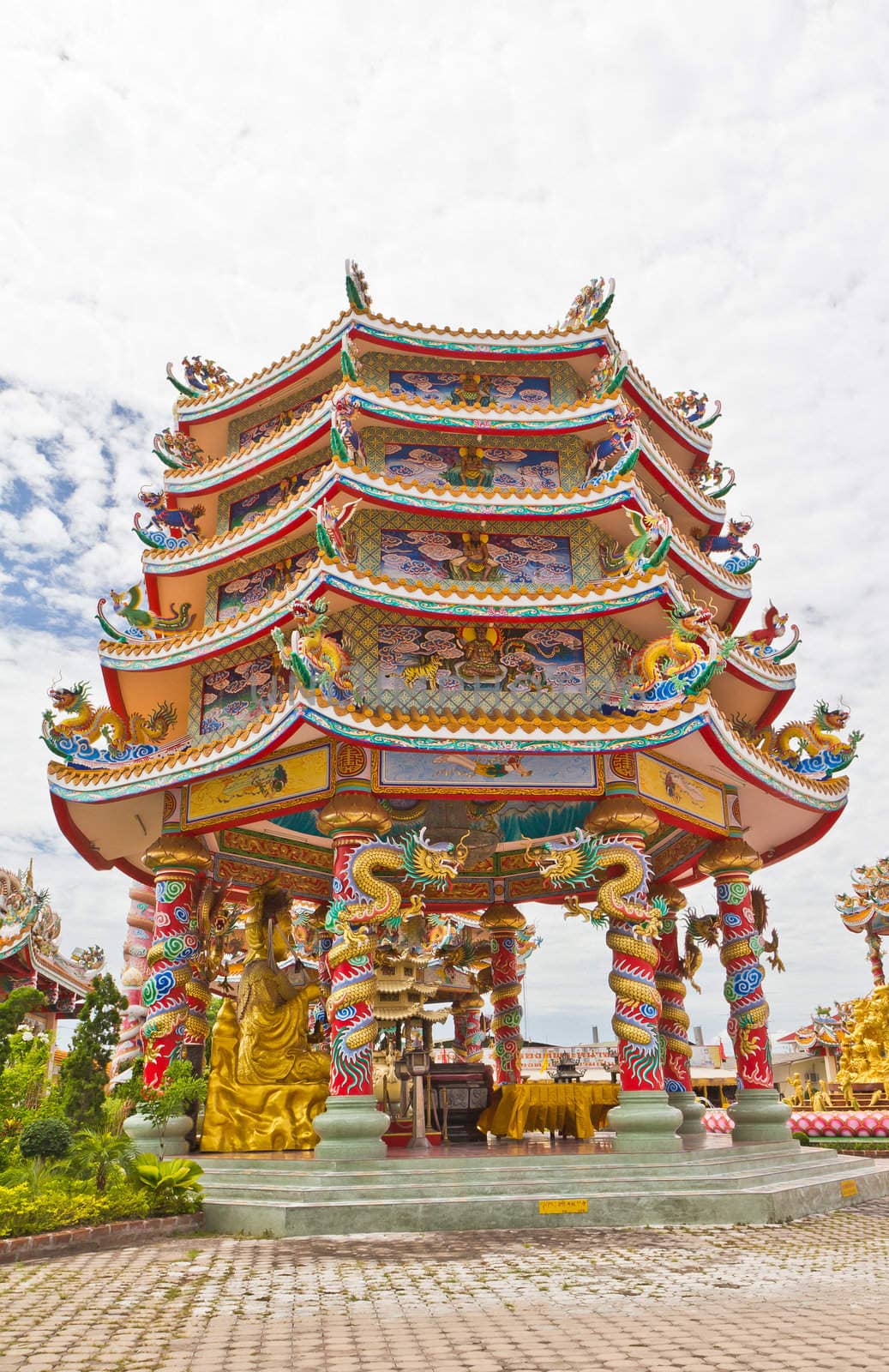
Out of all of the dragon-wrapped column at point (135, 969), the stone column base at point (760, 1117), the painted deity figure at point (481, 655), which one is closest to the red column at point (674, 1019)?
the stone column base at point (760, 1117)

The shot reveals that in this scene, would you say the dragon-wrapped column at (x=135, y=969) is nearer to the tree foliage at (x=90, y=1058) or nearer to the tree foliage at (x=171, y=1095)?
the tree foliage at (x=171, y=1095)

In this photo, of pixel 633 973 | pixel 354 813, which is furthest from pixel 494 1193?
pixel 354 813

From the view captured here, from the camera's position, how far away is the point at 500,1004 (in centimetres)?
1917

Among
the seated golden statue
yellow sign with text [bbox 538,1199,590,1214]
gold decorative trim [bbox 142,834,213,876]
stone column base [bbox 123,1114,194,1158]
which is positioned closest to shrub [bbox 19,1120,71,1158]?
stone column base [bbox 123,1114,194,1158]

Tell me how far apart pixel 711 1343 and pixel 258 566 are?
44.0 feet

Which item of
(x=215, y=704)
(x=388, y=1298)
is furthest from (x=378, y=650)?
(x=388, y=1298)

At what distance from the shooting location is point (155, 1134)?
13211 millimetres

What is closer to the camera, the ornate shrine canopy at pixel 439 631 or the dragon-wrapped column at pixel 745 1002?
the ornate shrine canopy at pixel 439 631

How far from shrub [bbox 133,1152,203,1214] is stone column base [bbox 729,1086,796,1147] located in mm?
8293

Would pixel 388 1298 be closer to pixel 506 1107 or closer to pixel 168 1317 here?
pixel 168 1317

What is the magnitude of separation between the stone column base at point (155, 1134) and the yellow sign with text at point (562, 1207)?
17.6 ft

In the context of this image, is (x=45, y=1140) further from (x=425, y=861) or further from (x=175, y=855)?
(x=425, y=861)

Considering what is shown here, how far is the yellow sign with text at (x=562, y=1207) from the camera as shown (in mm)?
10656

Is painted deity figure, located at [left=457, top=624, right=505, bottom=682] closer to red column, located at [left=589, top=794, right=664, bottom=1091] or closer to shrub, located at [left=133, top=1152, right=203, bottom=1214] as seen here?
red column, located at [left=589, top=794, right=664, bottom=1091]
